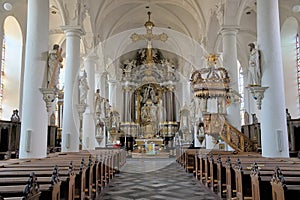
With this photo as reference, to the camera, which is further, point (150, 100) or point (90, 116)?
point (150, 100)

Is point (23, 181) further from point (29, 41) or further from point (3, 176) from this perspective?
point (29, 41)

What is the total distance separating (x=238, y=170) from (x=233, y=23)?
8.60 metres

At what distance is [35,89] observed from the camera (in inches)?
305

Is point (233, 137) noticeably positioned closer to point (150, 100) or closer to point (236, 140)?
point (236, 140)

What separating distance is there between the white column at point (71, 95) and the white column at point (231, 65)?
564cm

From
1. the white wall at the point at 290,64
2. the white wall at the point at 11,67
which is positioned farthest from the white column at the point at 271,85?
the white wall at the point at 11,67

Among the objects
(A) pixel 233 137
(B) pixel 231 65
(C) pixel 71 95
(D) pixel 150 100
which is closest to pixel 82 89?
(C) pixel 71 95

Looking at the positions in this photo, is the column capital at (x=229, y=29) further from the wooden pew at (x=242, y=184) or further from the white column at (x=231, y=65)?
the wooden pew at (x=242, y=184)

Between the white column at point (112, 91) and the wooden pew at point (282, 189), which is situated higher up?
the white column at point (112, 91)

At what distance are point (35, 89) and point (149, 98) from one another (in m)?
19.2

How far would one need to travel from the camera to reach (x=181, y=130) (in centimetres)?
2384

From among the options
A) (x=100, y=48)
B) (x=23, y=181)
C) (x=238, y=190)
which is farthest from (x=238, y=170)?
(x=100, y=48)

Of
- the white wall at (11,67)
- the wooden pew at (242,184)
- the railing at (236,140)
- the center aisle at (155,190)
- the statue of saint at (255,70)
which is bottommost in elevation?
A: the center aisle at (155,190)

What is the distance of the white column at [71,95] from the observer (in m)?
11.3
